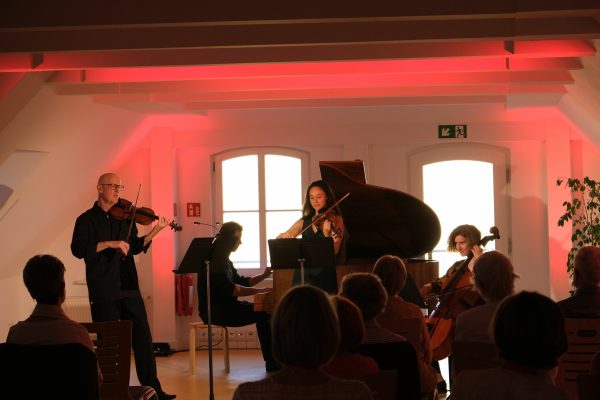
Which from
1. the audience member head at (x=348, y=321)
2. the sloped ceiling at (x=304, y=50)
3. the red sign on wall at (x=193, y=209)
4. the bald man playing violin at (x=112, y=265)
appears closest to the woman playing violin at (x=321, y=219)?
the sloped ceiling at (x=304, y=50)

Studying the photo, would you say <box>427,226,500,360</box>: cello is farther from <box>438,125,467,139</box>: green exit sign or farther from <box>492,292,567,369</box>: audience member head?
<box>492,292,567,369</box>: audience member head

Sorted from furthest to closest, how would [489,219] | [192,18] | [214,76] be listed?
1. [489,219]
2. [214,76]
3. [192,18]

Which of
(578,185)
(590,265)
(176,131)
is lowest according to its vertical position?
(590,265)

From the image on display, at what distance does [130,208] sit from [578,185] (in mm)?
4460

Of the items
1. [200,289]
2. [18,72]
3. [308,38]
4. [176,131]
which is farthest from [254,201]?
[308,38]

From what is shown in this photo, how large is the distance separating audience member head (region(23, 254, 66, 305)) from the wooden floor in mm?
3698

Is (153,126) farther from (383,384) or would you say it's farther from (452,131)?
(383,384)

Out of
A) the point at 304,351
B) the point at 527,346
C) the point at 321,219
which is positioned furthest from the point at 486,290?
the point at 321,219

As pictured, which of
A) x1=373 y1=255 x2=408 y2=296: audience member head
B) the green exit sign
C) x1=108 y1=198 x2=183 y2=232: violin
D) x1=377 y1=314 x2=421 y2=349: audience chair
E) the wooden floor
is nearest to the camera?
x1=377 y1=314 x2=421 y2=349: audience chair

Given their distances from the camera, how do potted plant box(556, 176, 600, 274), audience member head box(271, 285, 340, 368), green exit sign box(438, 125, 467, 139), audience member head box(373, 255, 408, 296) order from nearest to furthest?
audience member head box(271, 285, 340, 368) < audience member head box(373, 255, 408, 296) < potted plant box(556, 176, 600, 274) < green exit sign box(438, 125, 467, 139)

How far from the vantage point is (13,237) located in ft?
26.8

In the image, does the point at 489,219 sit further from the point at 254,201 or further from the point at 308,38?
the point at 308,38

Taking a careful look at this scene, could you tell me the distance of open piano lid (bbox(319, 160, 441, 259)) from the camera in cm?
659

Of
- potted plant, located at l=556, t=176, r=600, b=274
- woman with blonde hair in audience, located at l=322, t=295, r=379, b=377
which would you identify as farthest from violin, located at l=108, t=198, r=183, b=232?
potted plant, located at l=556, t=176, r=600, b=274
